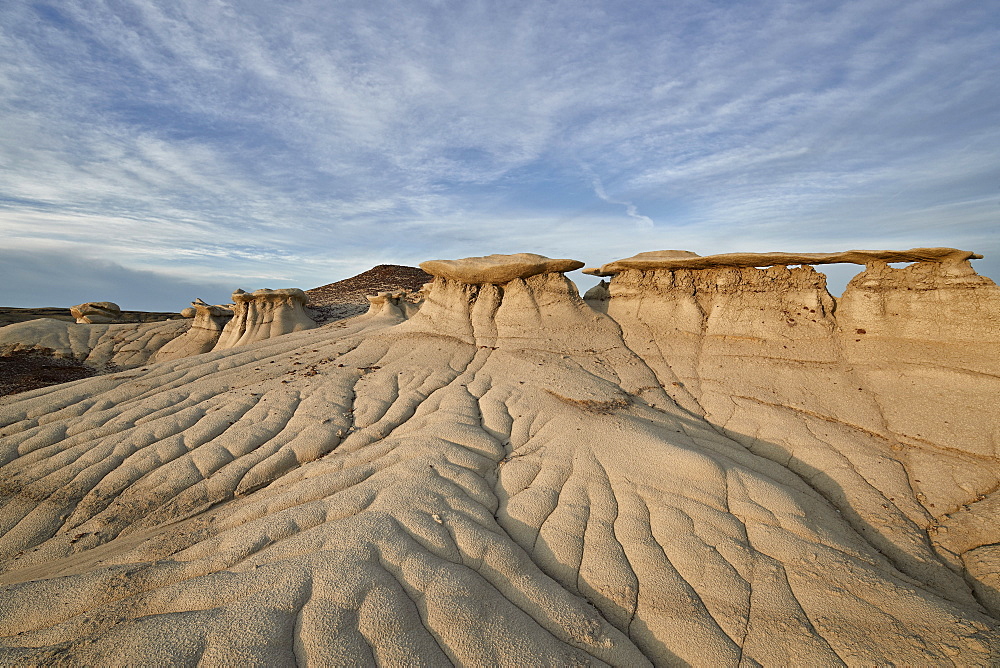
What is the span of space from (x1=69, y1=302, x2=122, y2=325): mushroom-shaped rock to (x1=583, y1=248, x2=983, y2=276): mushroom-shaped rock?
26479 millimetres

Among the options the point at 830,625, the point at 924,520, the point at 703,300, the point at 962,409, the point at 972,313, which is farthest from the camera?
the point at 703,300

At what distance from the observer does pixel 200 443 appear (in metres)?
6.37

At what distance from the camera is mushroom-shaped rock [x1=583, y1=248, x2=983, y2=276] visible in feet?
23.1

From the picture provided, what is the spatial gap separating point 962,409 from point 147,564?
9.84m

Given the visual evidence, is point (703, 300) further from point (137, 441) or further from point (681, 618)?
point (137, 441)

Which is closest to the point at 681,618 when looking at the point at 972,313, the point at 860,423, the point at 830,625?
the point at 830,625

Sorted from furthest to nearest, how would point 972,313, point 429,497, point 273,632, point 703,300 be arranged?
point 703,300 → point 972,313 → point 429,497 → point 273,632

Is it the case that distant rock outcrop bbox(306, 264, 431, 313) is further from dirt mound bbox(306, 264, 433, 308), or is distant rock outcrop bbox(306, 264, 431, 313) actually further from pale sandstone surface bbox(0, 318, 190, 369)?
pale sandstone surface bbox(0, 318, 190, 369)

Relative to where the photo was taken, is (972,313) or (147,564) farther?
(972,313)

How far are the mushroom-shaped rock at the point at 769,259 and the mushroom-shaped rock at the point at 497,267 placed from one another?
1187mm

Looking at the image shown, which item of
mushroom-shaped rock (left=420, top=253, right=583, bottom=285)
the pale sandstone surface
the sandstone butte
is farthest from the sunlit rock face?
mushroom-shaped rock (left=420, top=253, right=583, bottom=285)

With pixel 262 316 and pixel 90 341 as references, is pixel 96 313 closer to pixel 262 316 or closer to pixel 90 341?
pixel 90 341

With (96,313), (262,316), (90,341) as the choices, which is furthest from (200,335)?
(96,313)

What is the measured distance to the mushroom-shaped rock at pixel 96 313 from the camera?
2256 cm
